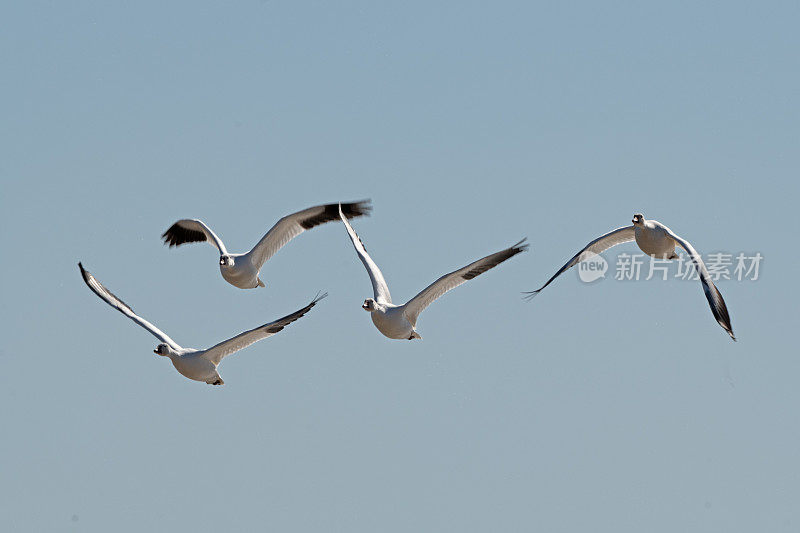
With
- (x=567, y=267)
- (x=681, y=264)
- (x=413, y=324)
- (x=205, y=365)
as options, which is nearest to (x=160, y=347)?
(x=205, y=365)

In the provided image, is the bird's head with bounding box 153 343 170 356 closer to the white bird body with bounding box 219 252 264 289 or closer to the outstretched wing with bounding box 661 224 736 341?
the white bird body with bounding box 219 252 264 289

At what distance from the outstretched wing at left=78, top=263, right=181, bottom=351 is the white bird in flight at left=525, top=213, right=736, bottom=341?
736 cm

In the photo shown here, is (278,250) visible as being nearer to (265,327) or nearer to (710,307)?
(265,327)

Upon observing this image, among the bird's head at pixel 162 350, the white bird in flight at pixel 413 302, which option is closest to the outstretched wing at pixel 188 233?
the bird's head at pixel 162 350

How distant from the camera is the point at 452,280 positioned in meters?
24.6

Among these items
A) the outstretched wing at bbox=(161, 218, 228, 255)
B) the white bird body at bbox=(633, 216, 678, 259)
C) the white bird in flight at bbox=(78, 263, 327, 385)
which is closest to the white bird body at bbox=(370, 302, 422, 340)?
the white bird in flight at bbox=(78, 263, 327, 385)

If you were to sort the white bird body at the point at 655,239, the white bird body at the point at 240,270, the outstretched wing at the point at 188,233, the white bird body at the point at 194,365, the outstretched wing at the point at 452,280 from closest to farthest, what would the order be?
1. the outstretched wing at the point at 452,280
2. the white bird body at the point at 655,239
3. the white bird body at the point at 194,365
4. the white bird body at the point at 240,270
5. the outstretched wing at the point at 188,233

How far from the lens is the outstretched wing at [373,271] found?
25.9 m

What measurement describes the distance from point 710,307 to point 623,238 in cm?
478

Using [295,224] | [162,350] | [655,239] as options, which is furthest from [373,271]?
[655,239]

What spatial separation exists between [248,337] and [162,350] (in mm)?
2296

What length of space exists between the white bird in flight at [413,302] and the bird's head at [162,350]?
13.8ft

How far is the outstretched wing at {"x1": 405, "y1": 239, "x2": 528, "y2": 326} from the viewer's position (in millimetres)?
24000

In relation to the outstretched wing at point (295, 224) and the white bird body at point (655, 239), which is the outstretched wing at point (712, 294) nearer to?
the white bird body at point (655, 239)
